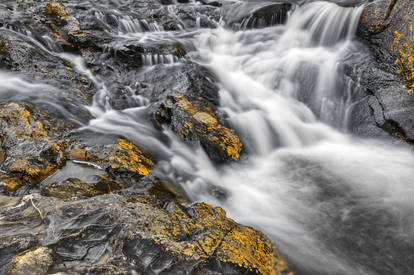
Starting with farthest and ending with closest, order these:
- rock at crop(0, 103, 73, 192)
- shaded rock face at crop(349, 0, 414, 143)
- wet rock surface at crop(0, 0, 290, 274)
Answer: shaded rock face at crop(349, 0, 414, 143), rock at crop(0, 103, 73, 192), wet rock surface at crop(0, 0, 290, 274)

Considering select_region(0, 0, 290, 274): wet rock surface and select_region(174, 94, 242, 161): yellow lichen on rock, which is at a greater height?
select_region(0, 0, 290, 274): wet rock surface

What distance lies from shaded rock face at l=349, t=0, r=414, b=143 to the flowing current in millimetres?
271

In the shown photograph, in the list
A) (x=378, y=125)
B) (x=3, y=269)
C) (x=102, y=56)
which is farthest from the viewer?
(x=102, y=56)

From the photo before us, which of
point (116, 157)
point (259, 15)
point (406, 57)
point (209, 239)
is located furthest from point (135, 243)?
point (259, 15)

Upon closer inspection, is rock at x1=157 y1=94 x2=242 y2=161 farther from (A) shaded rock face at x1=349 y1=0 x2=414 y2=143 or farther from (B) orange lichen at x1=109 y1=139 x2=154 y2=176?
(A) shaded rock face at x1=349 y1=0 x2=414 y2=143

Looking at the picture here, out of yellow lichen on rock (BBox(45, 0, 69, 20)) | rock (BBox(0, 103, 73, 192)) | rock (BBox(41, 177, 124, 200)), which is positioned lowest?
rock (BBox(41, 177, 124, 200))

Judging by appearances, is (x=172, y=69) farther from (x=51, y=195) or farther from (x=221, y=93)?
(x=51, y=195)

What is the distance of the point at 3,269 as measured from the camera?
6.08 ft

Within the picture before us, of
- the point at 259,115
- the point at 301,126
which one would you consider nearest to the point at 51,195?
the point at 259,115

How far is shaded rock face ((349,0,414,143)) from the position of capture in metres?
5.23

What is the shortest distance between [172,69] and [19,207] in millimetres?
5230

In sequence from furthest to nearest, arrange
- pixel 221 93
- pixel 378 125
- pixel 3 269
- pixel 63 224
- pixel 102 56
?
1. pixel 102 56
2. pixel 221 93
3. pixel 378 125
4. pixel 63 224
5. pixel 3 269

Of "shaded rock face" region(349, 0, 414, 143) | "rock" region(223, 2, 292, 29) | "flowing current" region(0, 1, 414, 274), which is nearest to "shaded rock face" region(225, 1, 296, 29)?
"rock" region(223, 2, 292, 29)

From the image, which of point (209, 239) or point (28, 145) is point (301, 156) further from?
point (28, 145)
